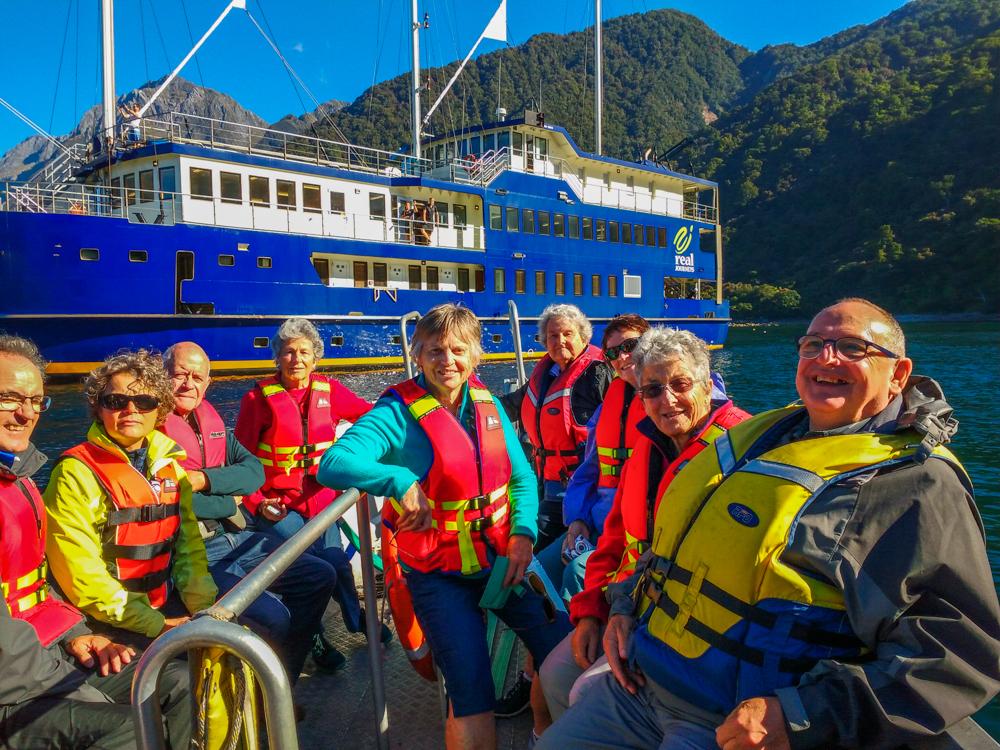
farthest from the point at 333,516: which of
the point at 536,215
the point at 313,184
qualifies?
the point at 536,215

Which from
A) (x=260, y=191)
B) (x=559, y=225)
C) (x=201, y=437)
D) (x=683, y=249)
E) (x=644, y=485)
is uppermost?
(x=260, y=191)

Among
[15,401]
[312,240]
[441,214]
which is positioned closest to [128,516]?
[15,401]

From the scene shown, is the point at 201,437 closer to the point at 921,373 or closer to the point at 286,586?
the point at 286,586

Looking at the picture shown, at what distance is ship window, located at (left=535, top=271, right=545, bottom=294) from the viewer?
1945cm

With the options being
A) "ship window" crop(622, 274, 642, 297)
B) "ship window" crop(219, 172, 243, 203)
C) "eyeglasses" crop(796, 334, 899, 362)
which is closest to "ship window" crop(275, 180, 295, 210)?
"ship window" crop(219, 172, 243, 203)

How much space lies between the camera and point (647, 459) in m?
2.09

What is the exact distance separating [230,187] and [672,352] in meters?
14.8

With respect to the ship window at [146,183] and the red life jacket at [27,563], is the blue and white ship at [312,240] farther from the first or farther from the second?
the red life jacket at [27,563]

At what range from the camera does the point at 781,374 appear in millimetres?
18797

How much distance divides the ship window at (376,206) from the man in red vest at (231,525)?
1461 cm

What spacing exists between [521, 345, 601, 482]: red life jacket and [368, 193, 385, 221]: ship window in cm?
1426

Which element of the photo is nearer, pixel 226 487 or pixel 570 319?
pixel 226 487

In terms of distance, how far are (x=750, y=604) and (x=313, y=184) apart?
52.6 feet

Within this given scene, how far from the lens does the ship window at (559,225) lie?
19875 mm
